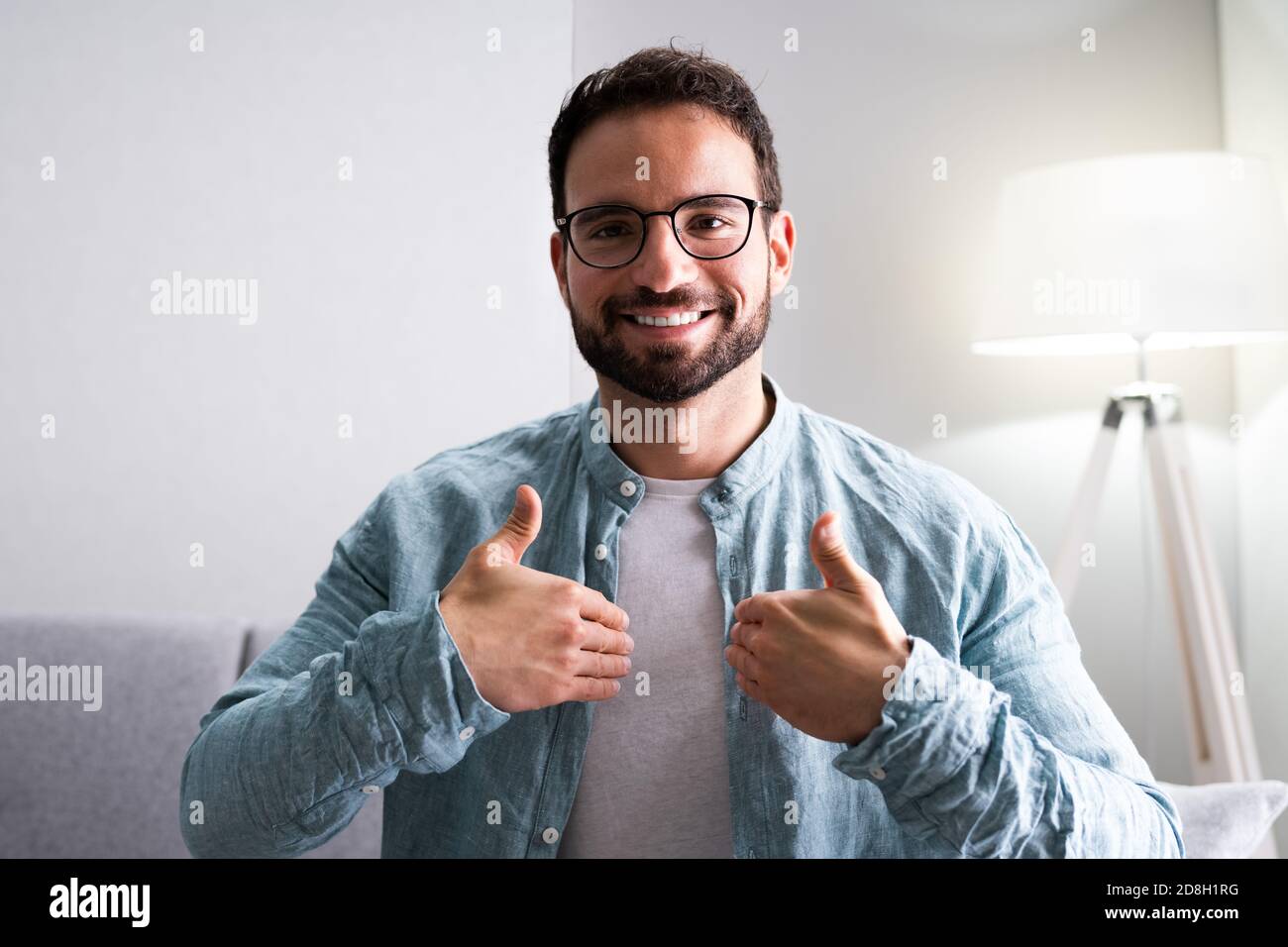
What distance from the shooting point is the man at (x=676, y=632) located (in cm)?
78

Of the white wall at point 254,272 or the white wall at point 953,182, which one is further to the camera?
the white wall at point 953,182

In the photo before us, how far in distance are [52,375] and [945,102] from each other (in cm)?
176

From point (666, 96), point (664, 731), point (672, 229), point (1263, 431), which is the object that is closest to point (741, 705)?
point (664, 731)

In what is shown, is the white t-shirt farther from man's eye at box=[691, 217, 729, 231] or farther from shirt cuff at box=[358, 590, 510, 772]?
man's eye at box=[691, 217, 729, 231]

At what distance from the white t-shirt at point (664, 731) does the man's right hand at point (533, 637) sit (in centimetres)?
15

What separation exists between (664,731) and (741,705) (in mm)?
73

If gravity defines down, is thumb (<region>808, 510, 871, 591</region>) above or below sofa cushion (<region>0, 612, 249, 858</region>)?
above

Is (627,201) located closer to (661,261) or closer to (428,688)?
(661,261)

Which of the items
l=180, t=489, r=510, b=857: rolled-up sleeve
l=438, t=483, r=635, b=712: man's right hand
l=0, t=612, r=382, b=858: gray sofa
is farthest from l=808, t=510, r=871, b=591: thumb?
l=0, t=612, r=382, b=858: gray sofa

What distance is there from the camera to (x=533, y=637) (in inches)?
31.1

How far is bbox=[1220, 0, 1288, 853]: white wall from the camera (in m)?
1.89

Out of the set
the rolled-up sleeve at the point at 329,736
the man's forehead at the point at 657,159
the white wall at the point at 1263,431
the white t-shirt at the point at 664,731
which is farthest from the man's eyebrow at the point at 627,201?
the white wall at the point at 1263,431

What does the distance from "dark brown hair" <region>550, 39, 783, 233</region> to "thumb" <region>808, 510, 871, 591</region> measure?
428mm

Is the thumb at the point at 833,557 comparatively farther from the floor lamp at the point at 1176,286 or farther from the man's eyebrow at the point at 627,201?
the floor lamp at the point at 1176,286
